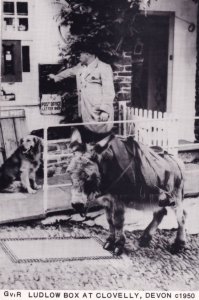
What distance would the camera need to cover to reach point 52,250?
346cm

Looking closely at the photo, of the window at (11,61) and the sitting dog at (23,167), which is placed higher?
the window at (11,61)

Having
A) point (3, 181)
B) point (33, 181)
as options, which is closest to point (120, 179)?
point (33, 181)

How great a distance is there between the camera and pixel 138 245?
11.9ft

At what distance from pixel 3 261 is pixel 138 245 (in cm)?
99

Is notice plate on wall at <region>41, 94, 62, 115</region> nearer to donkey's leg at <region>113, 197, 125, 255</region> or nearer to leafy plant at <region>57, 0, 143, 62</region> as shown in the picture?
leafy plant at <region>57, 0, 143, 62</region>

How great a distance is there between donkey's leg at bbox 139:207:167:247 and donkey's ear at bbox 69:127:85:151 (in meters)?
0.76

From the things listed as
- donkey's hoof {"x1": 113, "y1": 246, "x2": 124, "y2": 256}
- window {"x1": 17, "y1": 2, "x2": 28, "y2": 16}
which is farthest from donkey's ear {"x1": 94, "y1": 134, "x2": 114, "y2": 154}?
window {"x1": 17, "y1": 2, "x2": 28, "y2": 16}

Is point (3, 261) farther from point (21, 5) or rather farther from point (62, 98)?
point (21, 5)

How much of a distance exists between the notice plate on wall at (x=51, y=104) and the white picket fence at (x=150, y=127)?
0.46m

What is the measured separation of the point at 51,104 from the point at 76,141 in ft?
1.08

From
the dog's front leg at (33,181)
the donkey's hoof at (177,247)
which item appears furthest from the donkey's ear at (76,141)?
the donkey's hoof at (177,247)

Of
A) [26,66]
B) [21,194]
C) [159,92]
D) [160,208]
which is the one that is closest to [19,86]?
[26,66]

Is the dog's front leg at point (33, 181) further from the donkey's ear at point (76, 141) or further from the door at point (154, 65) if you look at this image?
the door at point (154, 65)

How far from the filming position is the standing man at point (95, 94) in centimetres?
355
